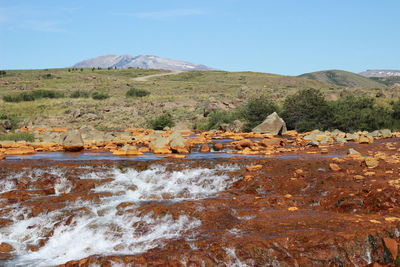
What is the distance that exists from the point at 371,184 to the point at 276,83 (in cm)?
6682

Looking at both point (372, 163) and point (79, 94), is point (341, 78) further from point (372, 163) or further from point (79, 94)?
point (372, 163)

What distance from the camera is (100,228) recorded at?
938cm

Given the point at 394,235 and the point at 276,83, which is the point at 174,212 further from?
the point at 276,83

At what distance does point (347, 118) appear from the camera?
27.8 m

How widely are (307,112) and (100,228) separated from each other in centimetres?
2354

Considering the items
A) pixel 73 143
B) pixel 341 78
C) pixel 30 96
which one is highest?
pixel 341 78

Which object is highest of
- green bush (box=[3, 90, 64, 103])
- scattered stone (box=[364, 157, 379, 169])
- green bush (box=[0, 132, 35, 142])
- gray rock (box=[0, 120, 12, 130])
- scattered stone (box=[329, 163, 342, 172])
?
green bush (box=[3, 90, 64, 103])

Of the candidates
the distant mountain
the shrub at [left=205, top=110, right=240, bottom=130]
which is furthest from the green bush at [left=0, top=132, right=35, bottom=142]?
the distant mountain

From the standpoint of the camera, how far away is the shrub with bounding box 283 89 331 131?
2938cm

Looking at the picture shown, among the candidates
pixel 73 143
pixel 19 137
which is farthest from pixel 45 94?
pixel 73 143

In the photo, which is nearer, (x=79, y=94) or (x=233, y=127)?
(x=233, y=127)

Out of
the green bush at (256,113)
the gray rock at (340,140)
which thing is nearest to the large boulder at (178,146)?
the gray rock at (340,140)

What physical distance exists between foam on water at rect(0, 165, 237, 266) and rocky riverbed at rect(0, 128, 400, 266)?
0.08 feet

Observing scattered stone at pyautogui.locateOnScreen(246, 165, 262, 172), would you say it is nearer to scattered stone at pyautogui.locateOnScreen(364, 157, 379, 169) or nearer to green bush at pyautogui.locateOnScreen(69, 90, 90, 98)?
scattered stone at pyautogui.locateOnScreen(364, 157, 379, 169)
